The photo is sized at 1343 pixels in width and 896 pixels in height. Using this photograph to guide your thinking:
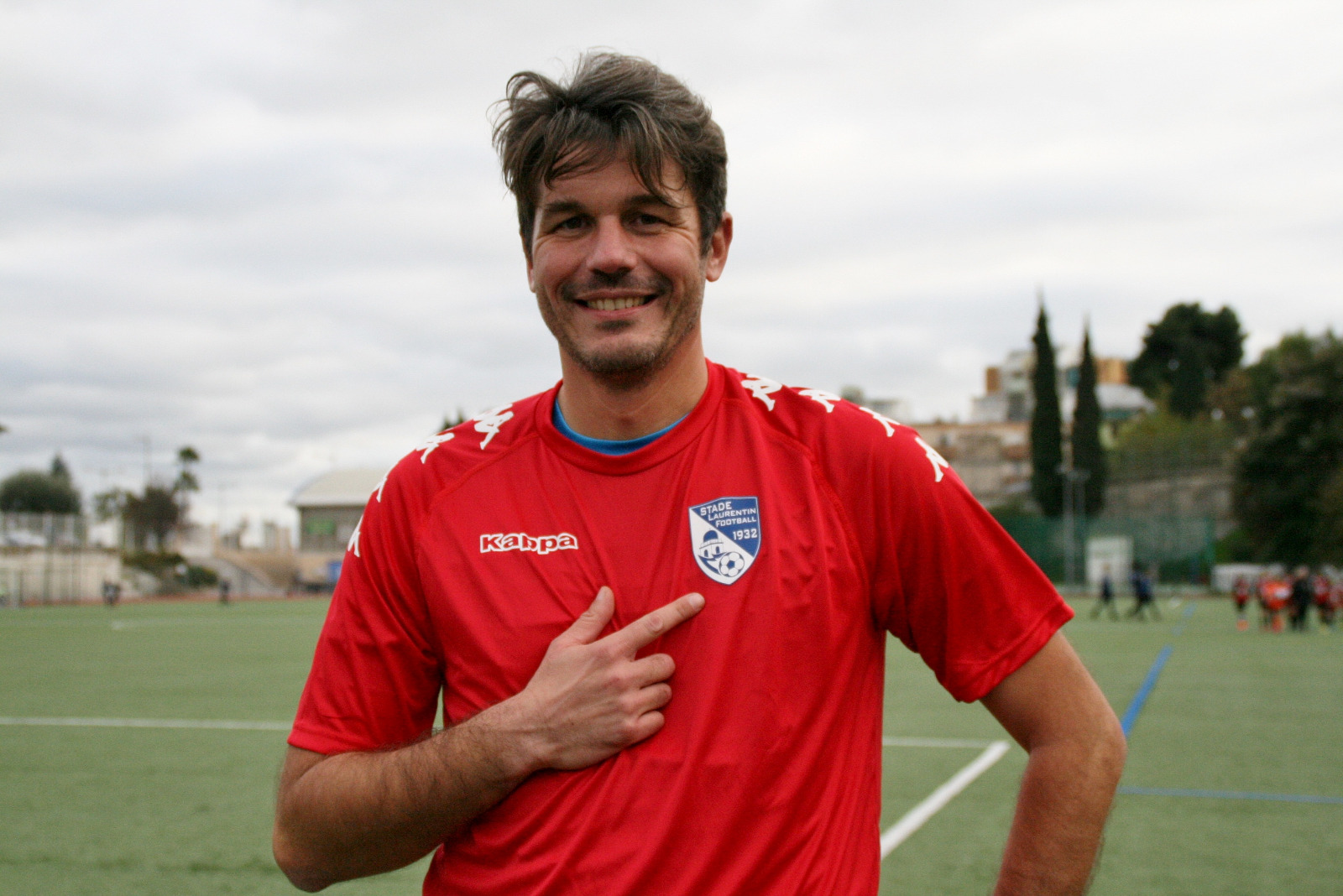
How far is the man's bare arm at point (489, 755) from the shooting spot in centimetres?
213

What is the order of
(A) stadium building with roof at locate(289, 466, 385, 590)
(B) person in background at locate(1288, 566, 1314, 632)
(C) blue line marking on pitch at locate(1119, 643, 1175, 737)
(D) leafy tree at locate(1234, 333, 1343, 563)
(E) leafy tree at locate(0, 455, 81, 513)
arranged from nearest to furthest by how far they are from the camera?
(C) blue line marking on pitch at locate(1119, 643, 1175, 737), (B) person in background at locate(1288, 566, 1314, 632), (D) leafy tree at locate(1234, 333, 1343, 563), (A) stadium building with roof at locate(289, 466, 385, 590), (E) leafy tree at locate(0, 455, 81, 513)

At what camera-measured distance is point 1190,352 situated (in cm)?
10675

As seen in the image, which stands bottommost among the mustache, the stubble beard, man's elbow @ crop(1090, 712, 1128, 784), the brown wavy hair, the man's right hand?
man's elbow @ crop(1090, 712, 1128, 784)

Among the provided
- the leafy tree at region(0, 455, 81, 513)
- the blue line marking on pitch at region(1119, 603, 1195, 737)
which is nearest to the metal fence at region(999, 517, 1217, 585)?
the blue line marking on pitch at region(1119, 603, 1195, 737)

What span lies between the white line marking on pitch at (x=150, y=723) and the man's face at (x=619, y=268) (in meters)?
11.2

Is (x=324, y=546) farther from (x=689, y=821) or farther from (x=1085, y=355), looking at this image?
(x=689, y=821)

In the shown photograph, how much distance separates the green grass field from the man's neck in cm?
486

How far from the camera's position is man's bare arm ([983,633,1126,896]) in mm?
2168

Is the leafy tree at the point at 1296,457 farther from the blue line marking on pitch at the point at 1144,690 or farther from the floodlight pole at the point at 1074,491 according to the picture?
the blue line marking on pitch at the point at 1144,690

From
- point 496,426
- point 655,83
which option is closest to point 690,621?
point 496,426

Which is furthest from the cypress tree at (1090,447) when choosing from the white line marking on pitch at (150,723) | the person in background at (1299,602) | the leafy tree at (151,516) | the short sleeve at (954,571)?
the short sleeve at (954,571)

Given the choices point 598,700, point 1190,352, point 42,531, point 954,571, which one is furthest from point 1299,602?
point 1190,352

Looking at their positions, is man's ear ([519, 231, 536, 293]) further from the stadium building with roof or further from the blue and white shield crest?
the stadium building with roof

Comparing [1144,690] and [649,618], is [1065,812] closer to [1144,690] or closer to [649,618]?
[649,618]
